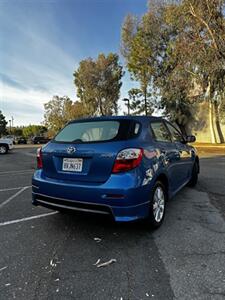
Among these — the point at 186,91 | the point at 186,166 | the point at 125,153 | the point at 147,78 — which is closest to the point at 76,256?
the point at 125,153

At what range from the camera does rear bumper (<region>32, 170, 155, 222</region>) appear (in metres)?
3.33

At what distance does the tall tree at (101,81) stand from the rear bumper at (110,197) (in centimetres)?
3745

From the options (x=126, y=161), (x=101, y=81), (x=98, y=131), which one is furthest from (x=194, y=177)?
(x=101, y=81)

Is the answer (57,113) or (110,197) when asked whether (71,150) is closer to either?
(110,197)

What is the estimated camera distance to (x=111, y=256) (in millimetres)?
3186

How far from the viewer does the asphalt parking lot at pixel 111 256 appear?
99.3 inches

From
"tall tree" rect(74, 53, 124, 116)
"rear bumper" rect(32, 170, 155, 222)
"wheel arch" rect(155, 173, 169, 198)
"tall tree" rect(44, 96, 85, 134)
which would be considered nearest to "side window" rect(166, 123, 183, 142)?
"wheel arch" rect(155, 173, 169, 198)

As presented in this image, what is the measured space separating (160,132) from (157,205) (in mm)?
1245

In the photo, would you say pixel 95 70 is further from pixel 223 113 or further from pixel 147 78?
pixel 223 113

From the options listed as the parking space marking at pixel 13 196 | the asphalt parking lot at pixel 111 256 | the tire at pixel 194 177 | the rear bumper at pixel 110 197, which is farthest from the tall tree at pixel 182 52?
the rear bumper at pixel 110 197

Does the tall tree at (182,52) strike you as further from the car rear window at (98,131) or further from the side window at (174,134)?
the car rear window at (98,131)

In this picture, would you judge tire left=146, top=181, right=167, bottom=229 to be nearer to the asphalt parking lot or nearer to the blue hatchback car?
the blue hatchback car

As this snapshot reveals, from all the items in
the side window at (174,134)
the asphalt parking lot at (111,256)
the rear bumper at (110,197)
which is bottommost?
the asphalt parking lot at (111,256)

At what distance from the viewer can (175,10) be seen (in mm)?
19188
